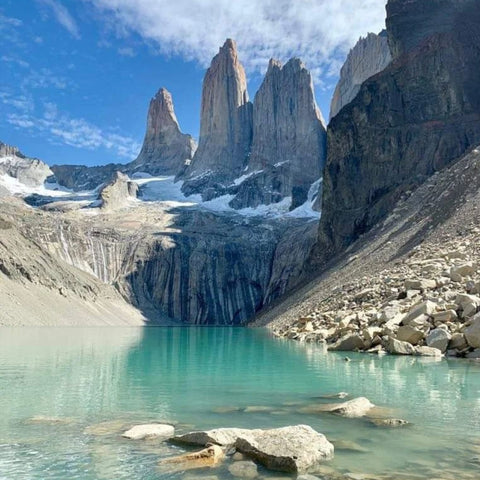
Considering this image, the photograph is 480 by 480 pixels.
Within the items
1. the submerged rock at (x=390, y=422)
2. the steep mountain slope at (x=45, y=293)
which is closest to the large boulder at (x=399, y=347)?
the submerged rock at (x=390, y=422)

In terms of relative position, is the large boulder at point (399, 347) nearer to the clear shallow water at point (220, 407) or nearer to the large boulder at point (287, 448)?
the clear shallow water at point (220, 407)

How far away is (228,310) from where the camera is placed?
132 meters

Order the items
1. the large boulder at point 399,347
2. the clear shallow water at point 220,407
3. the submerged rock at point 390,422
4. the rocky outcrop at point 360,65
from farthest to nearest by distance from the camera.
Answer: the rocky outcrop at point 360,65 → the large boulder at point 399,347 → the submerged rock at point 390,422 → the clear shallow water at point 220,407

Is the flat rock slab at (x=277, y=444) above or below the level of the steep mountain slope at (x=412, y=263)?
below

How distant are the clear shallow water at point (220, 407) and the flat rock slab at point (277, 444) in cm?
38

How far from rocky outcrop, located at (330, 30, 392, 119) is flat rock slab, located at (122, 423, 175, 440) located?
171 m

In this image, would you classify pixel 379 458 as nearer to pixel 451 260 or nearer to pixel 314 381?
pixel 314 381

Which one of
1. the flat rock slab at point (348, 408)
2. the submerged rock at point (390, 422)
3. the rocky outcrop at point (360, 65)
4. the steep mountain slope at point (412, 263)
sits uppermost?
the rocky outcrop at point (360, 65)

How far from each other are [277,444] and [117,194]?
586 ft

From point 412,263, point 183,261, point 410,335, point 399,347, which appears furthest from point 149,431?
point 183,261

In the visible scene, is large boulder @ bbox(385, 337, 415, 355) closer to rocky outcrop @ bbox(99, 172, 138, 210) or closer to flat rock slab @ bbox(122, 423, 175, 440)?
flat rock slab @ bbox(122, 423, 175, 440)

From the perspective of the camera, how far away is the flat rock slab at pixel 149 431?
10.8 metres

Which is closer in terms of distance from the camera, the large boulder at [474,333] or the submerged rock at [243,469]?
the submerged rock at [243,469]

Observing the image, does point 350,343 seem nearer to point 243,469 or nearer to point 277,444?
point 277,444
